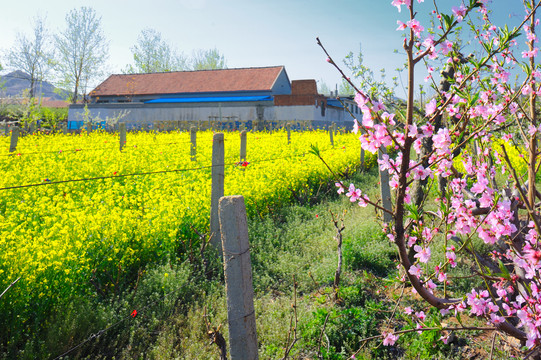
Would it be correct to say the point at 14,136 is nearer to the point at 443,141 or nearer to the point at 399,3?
the point at 399,3

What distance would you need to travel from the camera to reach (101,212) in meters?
4.68

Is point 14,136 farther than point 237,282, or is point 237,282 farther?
point 14,136

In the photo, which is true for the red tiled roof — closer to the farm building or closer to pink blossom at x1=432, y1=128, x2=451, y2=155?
the farm building

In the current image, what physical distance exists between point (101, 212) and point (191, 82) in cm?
3404

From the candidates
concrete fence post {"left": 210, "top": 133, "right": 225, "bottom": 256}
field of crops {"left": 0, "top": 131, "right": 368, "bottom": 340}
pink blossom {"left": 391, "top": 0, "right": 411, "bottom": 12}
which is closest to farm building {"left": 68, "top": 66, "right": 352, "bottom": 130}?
field of crops {"left": 0, "top": 131, "right": 368, "bottom": 340}

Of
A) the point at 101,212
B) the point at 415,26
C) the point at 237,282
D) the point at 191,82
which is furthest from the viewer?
the point at 191,82

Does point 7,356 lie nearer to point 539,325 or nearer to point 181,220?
point 181,220

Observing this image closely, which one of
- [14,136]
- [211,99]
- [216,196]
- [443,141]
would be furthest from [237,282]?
[211,99]

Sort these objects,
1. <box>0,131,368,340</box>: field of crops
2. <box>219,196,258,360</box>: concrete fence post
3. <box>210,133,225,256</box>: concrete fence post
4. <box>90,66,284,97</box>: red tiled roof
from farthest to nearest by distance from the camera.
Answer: <box>90,66,284,97</box>: red tiled roof
<box>210,133,225,256</box>: concrete fence post
<box>0,131,368,340</box>: field of crops
<box>219,196,258,360</box>: concrete fence post

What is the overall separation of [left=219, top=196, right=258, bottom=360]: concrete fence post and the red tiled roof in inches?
1297

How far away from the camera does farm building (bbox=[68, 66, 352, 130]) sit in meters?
30.4

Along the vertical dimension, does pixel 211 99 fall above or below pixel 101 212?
above

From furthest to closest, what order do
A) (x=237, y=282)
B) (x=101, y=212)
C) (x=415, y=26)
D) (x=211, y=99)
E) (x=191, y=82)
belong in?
(x=191, y=82)
(x=211, y=99)
(x=101, y=212)
(x=237, y=282)
(x=415, y=26)

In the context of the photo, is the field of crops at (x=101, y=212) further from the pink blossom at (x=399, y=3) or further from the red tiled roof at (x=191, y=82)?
the red tiled roof at (x=191, y=82)
